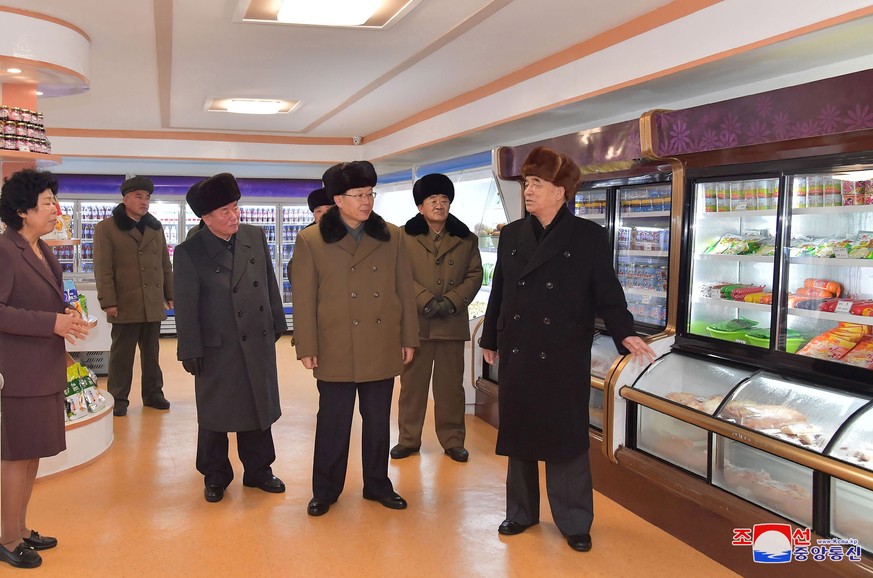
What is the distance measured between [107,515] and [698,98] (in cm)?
436

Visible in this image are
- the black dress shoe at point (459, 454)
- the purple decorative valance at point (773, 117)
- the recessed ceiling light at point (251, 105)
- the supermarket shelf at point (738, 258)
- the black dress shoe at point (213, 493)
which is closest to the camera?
the purple decorative valance at point (773, 117)

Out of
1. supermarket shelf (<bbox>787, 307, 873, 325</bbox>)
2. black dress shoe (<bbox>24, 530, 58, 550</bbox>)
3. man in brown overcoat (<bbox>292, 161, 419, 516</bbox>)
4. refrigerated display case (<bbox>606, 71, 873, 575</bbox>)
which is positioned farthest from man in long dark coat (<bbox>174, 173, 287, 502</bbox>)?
supermarket shelf (<bbox>787, 307, 873, 325</bbox>)

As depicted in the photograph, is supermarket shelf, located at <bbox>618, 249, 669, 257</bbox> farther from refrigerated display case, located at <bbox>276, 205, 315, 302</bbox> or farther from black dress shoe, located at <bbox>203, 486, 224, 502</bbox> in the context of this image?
refrigerated display case, located at <bbox>276, 205, 315, 302</bbox>

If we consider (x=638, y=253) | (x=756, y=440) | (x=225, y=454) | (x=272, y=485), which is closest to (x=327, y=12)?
(x=638, y=253)

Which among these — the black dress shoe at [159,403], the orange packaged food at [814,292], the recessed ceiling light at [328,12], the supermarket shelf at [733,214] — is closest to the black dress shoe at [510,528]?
the orange packaged food at [814,292]

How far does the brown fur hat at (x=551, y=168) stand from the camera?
11.2 feet

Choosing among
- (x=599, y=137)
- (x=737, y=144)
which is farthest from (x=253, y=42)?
(x=737, y=144)

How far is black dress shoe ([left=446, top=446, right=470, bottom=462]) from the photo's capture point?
4.91 m

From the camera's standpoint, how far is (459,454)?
493cm

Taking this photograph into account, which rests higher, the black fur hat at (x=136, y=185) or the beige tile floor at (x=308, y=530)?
the black fur hat at (x=136, y=185)

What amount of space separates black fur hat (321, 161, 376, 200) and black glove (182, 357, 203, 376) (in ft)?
3.75

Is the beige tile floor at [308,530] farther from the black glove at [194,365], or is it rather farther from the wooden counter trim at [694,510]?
the black glove at [194,365]

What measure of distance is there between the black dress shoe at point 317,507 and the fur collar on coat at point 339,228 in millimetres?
1370

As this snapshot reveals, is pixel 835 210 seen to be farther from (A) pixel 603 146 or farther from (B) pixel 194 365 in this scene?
(B) pixel 194 365
